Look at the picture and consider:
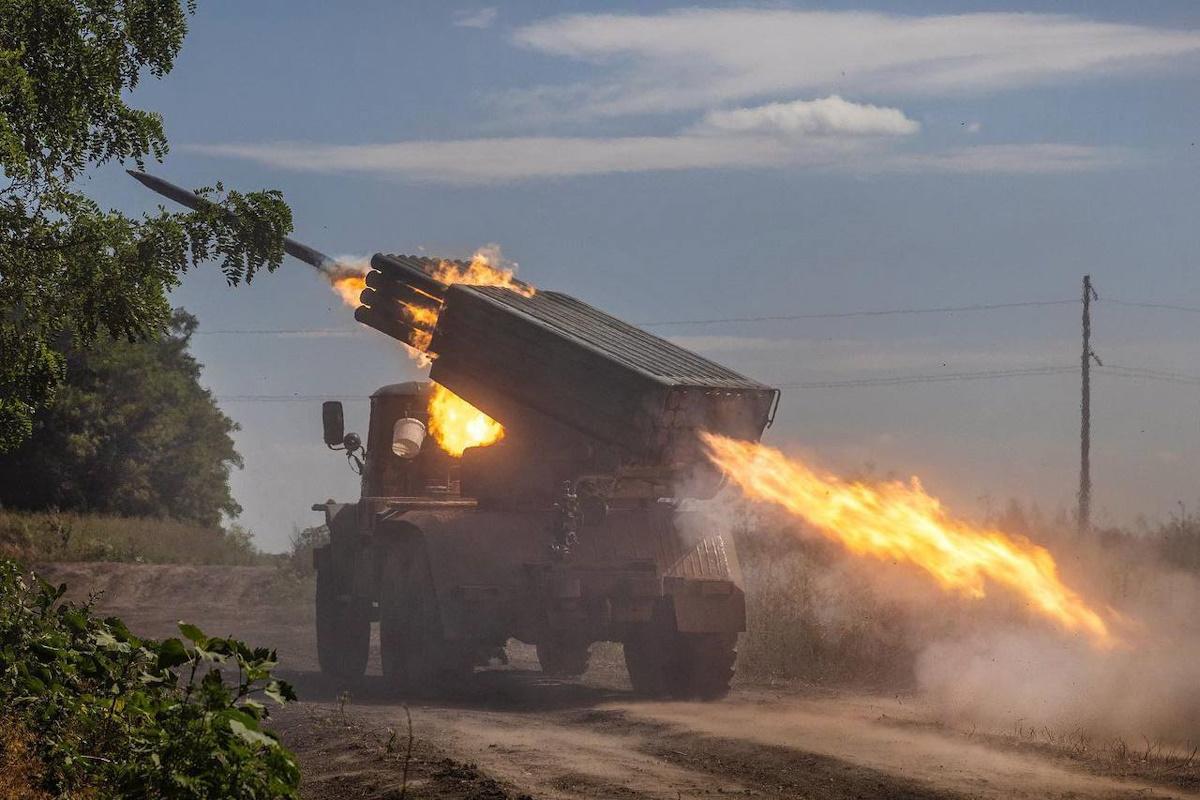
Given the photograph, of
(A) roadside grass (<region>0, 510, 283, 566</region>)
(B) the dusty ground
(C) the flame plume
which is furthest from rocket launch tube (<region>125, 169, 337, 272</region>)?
(A) roadside grass (<region>0, 510, 283, 566</region>)

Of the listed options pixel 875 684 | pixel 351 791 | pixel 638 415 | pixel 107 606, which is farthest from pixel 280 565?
pixel 351 791

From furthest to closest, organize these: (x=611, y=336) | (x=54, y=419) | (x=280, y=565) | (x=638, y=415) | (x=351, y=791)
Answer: (x=54, y=419), (x=280, y=565), (x=611, y=336), (x=638, y=415), (x=351, y=791)

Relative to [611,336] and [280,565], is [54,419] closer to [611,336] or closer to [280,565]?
[280,565]

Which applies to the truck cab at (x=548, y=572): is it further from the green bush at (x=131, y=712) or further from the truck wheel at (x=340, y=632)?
the green bush at (x=131, y=712)

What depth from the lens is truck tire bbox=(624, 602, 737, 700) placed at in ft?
56.1

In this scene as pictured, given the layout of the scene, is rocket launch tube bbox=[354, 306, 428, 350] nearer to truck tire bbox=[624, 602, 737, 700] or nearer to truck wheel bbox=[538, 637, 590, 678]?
truck tire bbox=[624, 602, 737, 700]

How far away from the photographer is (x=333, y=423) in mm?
20109

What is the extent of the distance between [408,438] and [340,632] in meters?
2.88

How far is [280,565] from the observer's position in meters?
39.8

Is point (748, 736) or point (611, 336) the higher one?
point (611, 336)

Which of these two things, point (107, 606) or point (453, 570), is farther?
point (107, 606)

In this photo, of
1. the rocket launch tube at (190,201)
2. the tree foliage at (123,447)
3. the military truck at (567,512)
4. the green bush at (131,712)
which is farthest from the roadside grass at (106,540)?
the green bush at (131,712)

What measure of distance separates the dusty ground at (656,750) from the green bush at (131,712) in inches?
71.6

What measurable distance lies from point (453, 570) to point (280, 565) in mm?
24410
